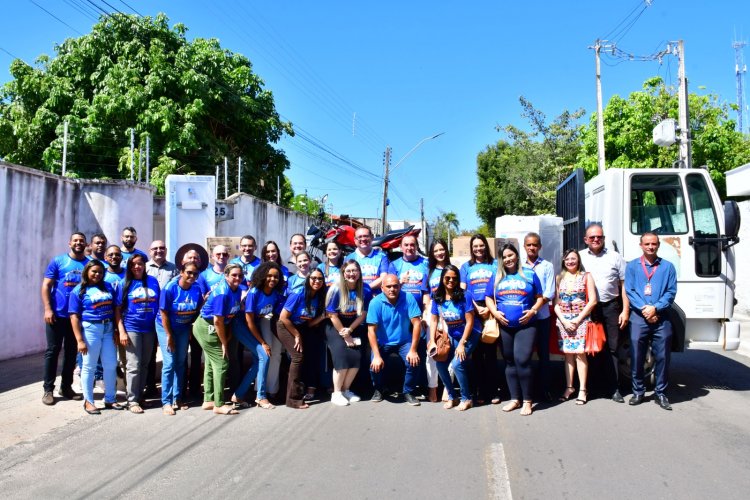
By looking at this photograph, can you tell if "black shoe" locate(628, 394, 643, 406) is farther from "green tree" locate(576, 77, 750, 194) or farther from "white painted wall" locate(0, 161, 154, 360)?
"green tree" locate(576, 77, 750, 194)

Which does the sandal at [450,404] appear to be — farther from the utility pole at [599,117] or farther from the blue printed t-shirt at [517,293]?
the utility pole at [599,117]

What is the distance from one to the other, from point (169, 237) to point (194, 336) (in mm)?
3810

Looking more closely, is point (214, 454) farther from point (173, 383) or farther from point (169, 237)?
point (169, 237)

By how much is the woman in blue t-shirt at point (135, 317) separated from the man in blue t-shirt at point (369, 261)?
7.15 feet

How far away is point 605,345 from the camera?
6727mm

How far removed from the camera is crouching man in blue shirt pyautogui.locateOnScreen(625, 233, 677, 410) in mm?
6297

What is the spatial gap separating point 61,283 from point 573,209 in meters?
6.06

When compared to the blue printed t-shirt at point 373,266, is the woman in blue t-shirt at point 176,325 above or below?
below

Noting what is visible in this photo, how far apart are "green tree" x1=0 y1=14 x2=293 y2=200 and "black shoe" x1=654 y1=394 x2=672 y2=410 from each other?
579 inches

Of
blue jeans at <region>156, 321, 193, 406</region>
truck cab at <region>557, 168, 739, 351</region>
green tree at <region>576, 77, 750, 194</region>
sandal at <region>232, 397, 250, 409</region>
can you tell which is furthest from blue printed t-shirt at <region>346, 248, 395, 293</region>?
green tree at <region>576, 77, 750, 194</region>

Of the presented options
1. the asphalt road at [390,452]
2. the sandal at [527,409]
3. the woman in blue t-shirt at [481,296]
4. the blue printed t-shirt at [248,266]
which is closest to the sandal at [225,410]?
the asphalt road at [390,452]

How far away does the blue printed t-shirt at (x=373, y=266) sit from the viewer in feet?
23.3

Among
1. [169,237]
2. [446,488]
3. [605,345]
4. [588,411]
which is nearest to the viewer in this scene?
[446,488]

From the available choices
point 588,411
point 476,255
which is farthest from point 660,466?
point 476,255
